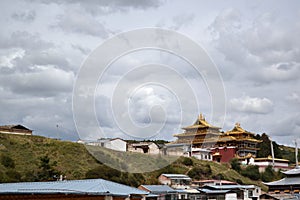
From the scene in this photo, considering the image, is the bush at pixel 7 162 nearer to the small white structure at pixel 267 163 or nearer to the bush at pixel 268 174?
the bush at pixel 268 174

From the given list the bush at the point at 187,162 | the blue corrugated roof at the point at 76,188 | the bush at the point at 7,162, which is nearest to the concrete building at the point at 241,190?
the bush at the point at 187,162

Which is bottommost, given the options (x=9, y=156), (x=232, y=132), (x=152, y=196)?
(x=152, y=196)

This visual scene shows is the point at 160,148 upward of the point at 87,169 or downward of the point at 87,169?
upward

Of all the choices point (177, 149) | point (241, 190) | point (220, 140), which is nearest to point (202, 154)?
point (177, 149)

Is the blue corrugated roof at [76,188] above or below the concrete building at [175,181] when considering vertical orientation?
below

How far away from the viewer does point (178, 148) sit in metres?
76.7

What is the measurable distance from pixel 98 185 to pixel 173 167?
137 feet

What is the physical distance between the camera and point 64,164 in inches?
1973

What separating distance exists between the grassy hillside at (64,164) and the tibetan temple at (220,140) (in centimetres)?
1153

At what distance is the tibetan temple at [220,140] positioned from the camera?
75.9 metres

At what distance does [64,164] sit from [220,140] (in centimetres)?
3537

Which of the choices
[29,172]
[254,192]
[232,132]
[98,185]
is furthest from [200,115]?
[98,185]

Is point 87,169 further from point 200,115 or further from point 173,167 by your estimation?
point 200,115

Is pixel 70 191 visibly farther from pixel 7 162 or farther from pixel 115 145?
pixel 115 145
